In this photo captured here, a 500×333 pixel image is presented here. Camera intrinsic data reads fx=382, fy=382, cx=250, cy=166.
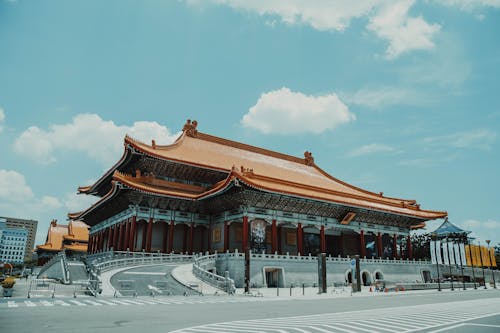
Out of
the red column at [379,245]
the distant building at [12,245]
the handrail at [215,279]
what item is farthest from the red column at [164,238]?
the distant building at [12,245]

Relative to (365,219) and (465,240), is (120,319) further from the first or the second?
(465,240)

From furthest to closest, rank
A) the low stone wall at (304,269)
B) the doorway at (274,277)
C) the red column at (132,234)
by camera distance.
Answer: the red column at (132,234)
the doorway at (274,277)
the low stone wall at (304,269)

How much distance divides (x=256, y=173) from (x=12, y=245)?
529ft

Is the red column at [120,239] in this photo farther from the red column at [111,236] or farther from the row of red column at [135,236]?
the red column at [111,236]

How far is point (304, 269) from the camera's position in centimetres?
3753

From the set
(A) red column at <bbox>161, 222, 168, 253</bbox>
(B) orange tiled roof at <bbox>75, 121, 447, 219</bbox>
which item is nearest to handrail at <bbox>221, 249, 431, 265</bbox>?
(B) orange tiled roof at <bbox>75, 121, 447, 219</bbox>

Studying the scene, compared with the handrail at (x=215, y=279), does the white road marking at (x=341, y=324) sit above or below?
below

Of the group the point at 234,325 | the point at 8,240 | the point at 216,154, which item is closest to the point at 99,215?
the point at 216,154

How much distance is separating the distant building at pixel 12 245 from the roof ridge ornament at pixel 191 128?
151040 millimetres

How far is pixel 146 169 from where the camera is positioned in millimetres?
41000

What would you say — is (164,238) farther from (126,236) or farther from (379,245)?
(379,245)

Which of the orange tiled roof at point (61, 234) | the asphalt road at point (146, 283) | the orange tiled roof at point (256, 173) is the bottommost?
the asphalt road at point (146, 283)

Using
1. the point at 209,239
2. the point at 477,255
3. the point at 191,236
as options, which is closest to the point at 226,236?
the point at 209,239

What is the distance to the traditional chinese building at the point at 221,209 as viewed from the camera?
3791 centimetres
